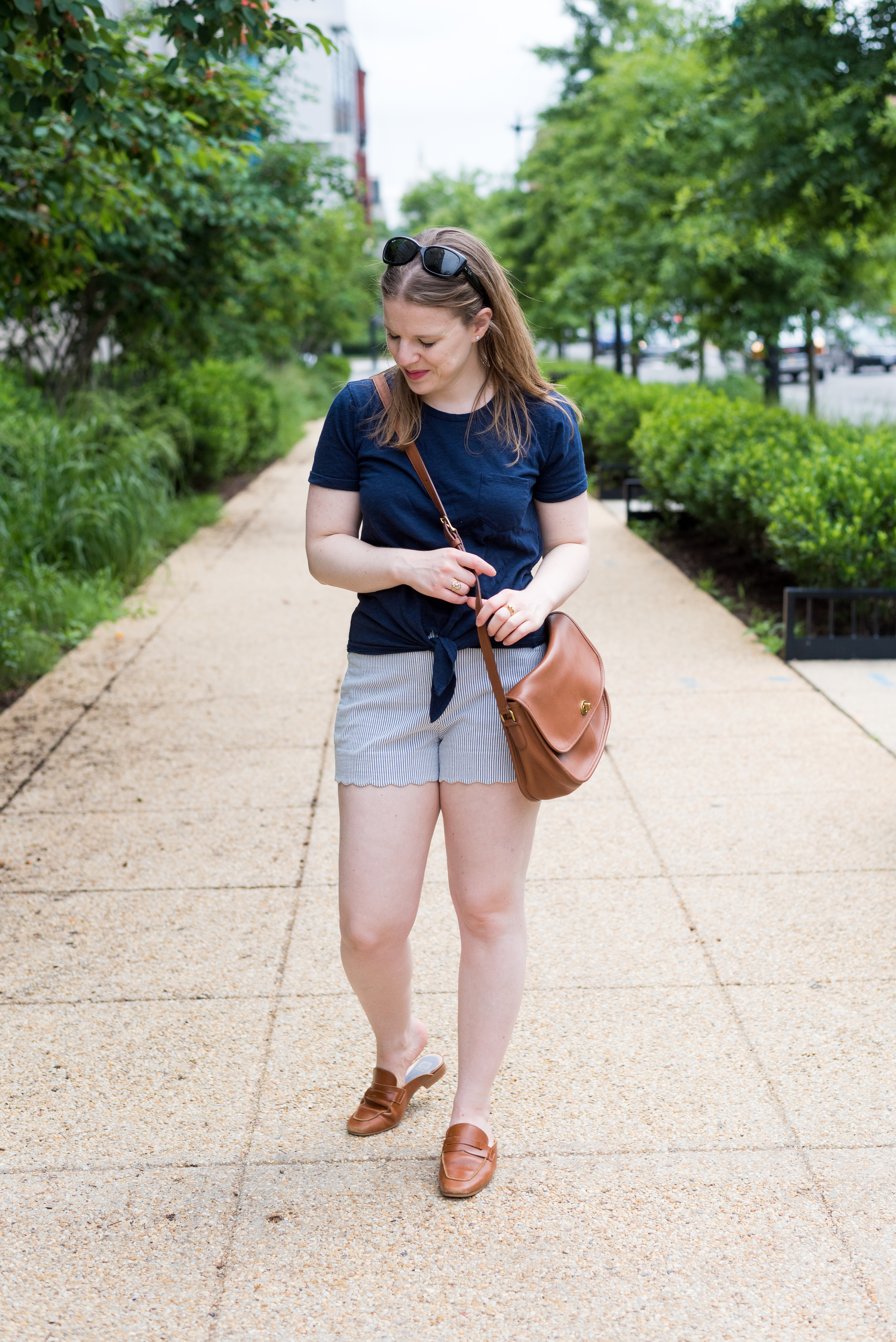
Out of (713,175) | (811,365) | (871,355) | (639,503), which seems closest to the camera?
(713,175)

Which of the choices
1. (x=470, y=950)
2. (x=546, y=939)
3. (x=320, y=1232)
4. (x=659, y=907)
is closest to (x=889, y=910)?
(x=659, y=907)

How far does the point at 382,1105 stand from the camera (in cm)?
280

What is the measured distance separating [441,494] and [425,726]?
441mm

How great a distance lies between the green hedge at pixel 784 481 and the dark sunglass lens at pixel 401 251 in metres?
4.64

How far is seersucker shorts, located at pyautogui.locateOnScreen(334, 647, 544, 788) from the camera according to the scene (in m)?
2.42

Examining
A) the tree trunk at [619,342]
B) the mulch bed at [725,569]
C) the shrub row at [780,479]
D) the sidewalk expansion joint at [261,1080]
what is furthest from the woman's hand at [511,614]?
the tree trunk at [619,342]

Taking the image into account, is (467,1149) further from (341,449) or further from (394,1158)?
(341,449)

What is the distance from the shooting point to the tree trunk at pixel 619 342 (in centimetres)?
1944

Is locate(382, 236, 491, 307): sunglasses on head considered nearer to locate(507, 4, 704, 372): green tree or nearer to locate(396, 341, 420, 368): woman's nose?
locate(396, 341, 420, 368): woman's nose

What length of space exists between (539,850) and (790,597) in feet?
9.54

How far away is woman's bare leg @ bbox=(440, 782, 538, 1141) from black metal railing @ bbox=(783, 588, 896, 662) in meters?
4.47

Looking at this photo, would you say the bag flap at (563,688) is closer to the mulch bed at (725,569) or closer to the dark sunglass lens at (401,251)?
the dark sunglass lens at (401,251)

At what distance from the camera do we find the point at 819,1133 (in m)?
2.74

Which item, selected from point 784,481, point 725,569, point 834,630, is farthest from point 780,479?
point 725,569
